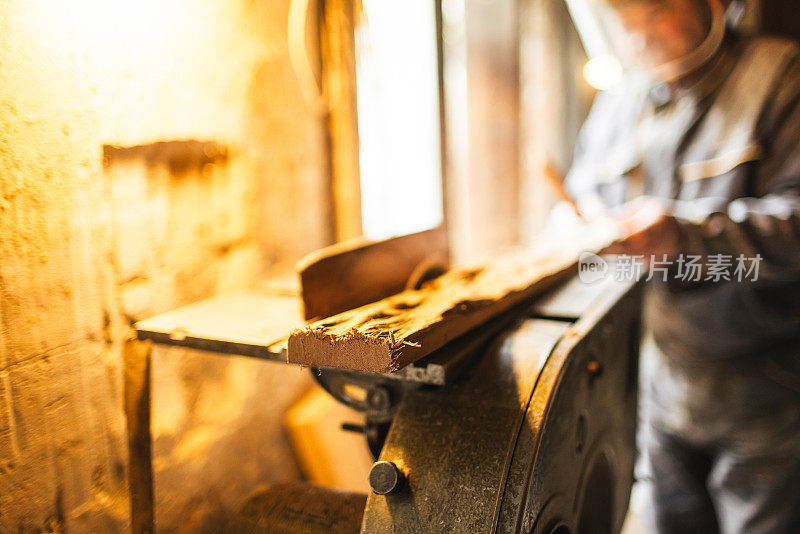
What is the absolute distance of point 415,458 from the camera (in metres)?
1.03

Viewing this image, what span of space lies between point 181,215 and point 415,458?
952mm

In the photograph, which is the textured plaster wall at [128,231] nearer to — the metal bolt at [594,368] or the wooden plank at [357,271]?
the wooden plank at [357,271]

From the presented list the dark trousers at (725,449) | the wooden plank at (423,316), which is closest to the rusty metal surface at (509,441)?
the wooden plank at (423,316)

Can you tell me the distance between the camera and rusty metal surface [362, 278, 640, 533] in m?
0.97

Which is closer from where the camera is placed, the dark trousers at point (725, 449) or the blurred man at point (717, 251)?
the blurred man at point (717, 251)

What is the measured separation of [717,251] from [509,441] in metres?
1.05

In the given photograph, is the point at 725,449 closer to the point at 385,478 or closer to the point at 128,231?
the point at 385,478

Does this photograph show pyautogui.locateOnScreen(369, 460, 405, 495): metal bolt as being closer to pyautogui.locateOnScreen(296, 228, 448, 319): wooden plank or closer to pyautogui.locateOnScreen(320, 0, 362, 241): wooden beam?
pyautogui.locateOnScreen(296, 228, 448, 319): wooden plank

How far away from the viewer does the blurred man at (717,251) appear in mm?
1715

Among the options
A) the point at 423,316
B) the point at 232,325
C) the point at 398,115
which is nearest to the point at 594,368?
the point at 423,316

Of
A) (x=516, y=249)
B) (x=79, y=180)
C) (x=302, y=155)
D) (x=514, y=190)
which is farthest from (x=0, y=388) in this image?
(x=514, y=190)

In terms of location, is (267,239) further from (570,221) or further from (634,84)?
(634,84)

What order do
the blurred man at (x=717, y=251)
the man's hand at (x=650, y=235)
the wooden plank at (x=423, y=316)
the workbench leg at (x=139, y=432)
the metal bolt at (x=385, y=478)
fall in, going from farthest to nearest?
the blurred man at (x=717, y=251)
the man's hand at (x=650, y=235)
the workbench leg at (x=139, y=432)
the metal bolt at (x=385, y=478)
the wooden plank at (x=423, y=316)

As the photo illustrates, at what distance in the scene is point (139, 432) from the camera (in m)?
1.32
